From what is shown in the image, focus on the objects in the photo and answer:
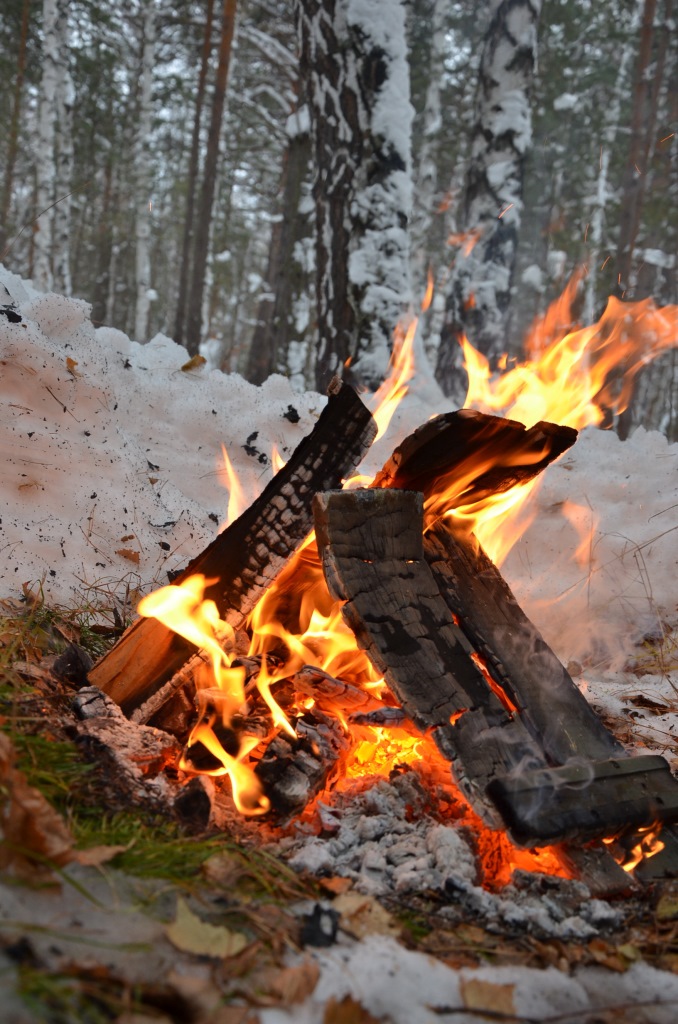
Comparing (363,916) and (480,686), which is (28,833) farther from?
(480,686)

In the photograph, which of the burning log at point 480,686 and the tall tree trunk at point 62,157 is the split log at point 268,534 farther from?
the tall tree trunk at point 62,157

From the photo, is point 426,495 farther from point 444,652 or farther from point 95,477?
point 95,477

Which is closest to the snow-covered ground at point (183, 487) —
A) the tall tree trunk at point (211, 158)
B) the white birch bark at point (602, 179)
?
the tall tree trunk at point (211, 158)

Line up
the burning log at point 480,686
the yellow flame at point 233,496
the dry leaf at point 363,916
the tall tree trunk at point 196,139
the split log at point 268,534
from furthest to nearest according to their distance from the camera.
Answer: the tall tree trunk at point 196,139 < the yellow flame at point 233,496 < the split log at point 268,534 < the burning log at point 480,686 < the dry leaf at point 363,916

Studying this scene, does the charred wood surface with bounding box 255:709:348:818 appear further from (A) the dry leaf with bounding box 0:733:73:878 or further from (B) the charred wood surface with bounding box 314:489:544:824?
(A) the dry leaf with bounding box 0:733:73:878

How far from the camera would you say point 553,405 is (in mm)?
3160

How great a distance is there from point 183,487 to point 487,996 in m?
3.41

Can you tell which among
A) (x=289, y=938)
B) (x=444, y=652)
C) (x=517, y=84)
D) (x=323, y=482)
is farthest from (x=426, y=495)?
(x=517, y=84)

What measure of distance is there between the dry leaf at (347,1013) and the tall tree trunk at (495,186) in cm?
688

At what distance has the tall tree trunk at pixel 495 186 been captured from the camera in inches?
299

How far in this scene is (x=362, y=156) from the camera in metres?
5.93

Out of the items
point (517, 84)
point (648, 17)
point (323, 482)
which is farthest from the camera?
point (648, 17)

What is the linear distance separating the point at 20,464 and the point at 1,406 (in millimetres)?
369

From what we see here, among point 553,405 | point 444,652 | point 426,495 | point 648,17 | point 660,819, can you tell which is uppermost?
point 648,17
